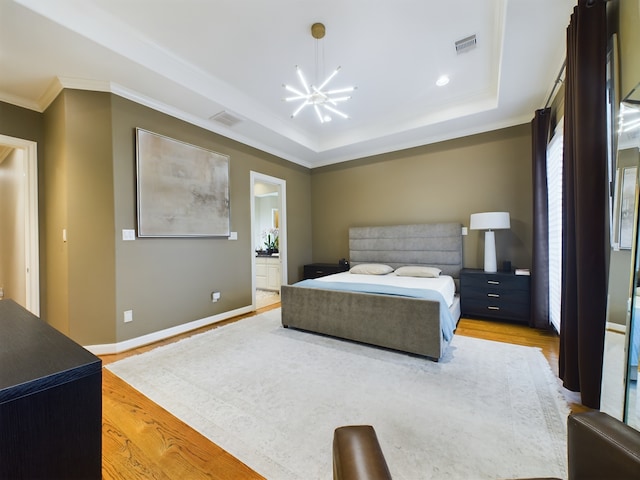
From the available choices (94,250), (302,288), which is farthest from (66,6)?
(302,288)

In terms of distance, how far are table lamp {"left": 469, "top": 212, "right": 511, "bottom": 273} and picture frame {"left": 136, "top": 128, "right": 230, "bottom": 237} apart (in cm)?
354

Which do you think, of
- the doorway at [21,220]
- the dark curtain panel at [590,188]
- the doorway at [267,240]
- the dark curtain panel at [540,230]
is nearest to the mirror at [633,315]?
the dark curtain panel at [590,188]

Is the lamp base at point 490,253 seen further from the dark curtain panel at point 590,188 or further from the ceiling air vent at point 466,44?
the ceiling air vent at point 466,44

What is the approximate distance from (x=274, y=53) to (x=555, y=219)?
142 inches

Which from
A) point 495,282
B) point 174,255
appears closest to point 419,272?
point 495,282

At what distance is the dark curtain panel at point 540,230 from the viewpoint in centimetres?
338

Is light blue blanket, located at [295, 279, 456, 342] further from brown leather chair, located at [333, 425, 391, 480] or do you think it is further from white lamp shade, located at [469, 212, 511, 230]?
brown leather chair, located at [333, 425, 391, 480]

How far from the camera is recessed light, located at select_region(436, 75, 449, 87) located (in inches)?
131

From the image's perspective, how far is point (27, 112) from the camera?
125 inches

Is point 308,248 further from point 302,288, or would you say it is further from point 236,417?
point 236,417

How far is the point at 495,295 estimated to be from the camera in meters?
3.72

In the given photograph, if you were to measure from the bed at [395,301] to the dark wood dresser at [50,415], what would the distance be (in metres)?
2.47

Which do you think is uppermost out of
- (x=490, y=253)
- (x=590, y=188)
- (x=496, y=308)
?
(x=590, y=188)

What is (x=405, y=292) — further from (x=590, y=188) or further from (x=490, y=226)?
(x=490, y=226)
